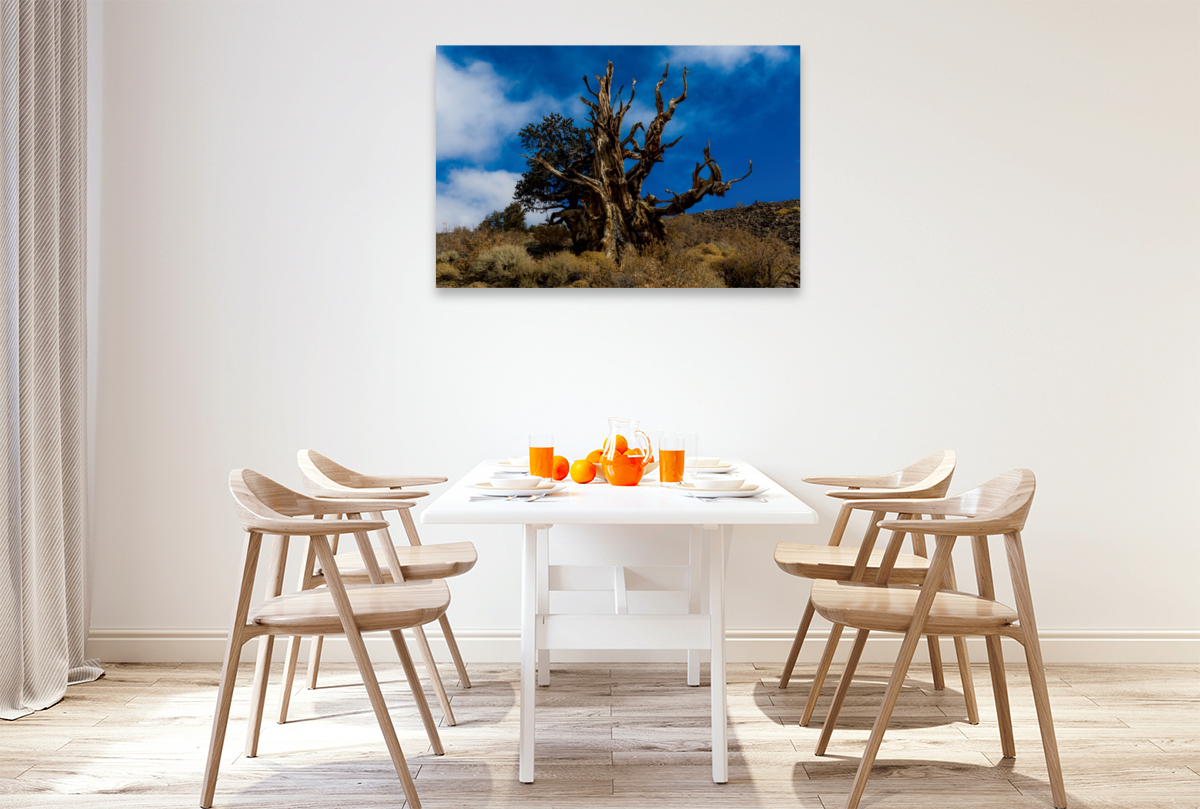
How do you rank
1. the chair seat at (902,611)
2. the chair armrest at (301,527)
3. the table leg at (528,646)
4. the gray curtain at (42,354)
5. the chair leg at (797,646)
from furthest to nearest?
1. the chair leg at (797,646)
2. the gray curtain at (42,354)
3. the table leg at (528,646)
4. the chair seat at (902,611)
5. the chair armrest at (301,527)

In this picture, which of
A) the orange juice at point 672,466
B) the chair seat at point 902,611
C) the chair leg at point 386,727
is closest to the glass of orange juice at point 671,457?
the orange juice at point 672,466

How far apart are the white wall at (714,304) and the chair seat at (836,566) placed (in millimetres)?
522

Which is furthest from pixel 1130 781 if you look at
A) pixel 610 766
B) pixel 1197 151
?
pixel 1197 151

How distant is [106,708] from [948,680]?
2.78 meters

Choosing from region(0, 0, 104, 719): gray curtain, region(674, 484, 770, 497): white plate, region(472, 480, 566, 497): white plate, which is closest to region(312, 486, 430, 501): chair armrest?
region(472, 480, 566, 497): white plate

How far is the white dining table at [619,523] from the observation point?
1.83 meters

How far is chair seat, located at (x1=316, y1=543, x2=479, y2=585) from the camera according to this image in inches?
95.0

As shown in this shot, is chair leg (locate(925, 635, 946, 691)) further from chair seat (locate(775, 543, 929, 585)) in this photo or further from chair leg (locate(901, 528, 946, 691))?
chair seat (locate(775, 543, 929, 585))

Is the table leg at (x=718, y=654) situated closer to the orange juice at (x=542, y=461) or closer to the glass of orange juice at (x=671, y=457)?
the glass of orange juice at (x=671, y=457)

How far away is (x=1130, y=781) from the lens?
2094 millimetres

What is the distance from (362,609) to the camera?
196 centimetres

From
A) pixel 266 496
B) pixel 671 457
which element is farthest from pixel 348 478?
pixel 671 457

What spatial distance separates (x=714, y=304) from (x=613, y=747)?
1.60 meters

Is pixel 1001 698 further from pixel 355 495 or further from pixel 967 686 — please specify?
pixel 355 495
